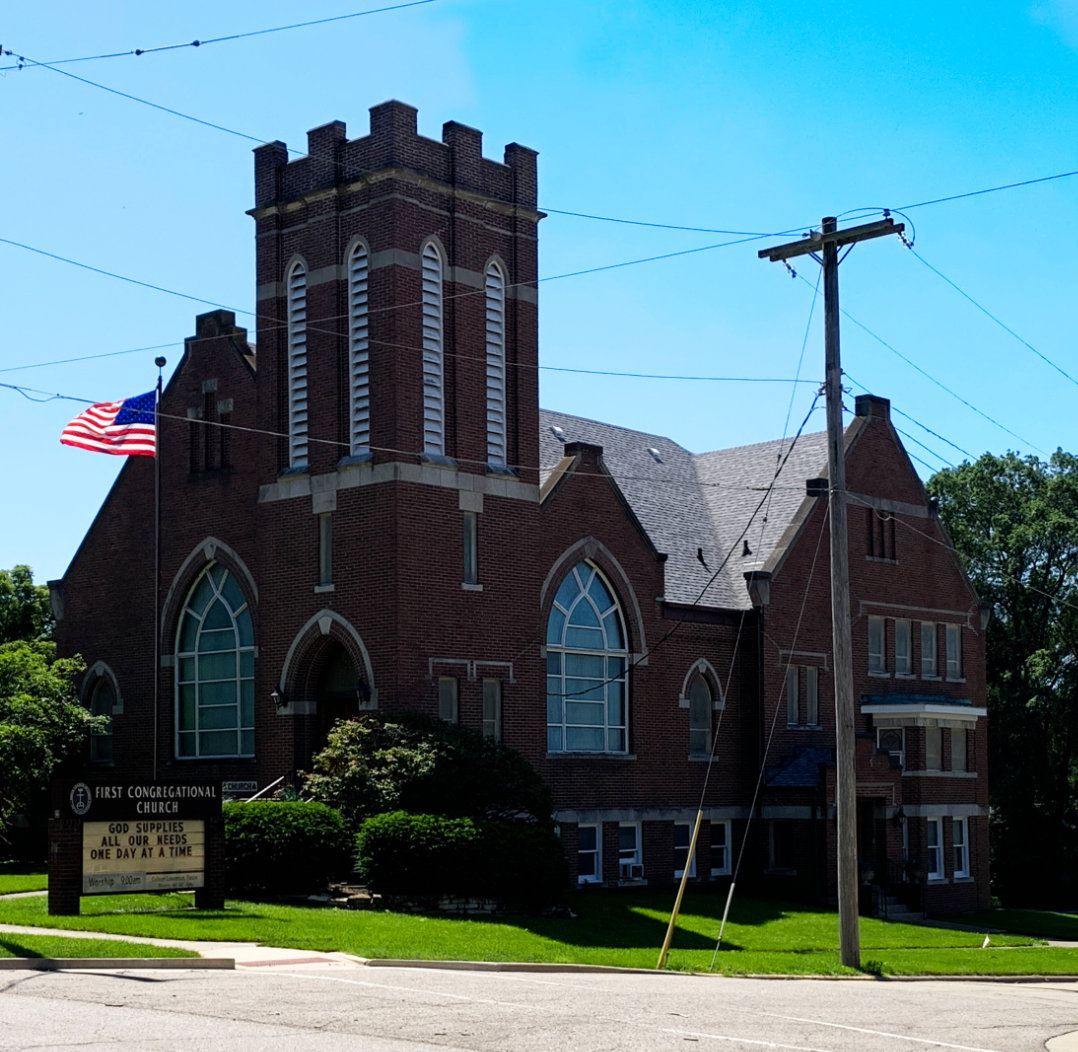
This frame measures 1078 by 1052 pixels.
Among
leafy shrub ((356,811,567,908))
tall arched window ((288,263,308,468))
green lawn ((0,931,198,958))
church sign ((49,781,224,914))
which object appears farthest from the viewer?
tall arched window ((288,263,308,468))

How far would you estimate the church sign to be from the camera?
76.4 ft

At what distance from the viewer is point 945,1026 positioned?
15.5m

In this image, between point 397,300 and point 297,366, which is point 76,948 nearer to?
point 397,300

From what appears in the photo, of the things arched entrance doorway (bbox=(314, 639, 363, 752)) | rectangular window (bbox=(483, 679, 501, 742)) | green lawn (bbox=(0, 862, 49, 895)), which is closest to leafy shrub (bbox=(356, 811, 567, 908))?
rectangular window (bbox=(483, 679, 501, 742))

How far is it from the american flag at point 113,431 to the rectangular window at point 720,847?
51.6 ft

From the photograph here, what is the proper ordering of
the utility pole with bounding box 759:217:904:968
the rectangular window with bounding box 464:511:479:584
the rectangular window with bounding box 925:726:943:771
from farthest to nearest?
the rectangular window with bounding box 925:726:943:771 < the rectangular window with bounding box 464:511:479:584 < the utility pole with bounding box 759:217:904:968

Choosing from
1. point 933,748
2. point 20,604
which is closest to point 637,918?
point 933,748

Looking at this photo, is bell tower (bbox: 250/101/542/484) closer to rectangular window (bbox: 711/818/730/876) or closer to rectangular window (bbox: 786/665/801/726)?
rectangular window (bbox: 786/665/801/726)

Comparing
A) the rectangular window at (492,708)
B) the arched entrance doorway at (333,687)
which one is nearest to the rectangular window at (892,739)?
the rectangular window at (492,708)

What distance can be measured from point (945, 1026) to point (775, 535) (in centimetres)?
2695

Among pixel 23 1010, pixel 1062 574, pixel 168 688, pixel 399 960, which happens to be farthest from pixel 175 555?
pixel 1062 574

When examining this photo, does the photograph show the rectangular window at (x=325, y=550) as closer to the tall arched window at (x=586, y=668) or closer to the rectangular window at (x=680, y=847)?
the tall arched window at (x=586, y=668)

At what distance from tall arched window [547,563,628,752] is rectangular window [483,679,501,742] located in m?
2.21

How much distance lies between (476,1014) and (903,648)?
3106 centimetres
